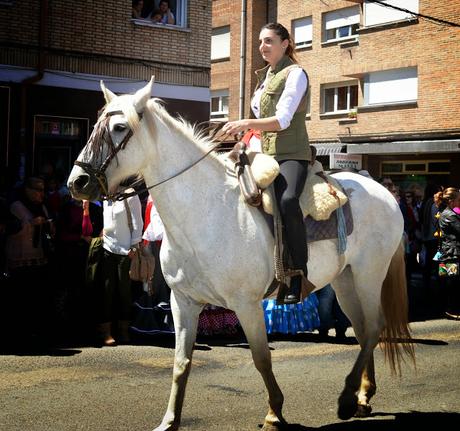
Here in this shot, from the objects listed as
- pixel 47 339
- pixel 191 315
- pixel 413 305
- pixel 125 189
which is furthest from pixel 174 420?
A: pixel 413 305

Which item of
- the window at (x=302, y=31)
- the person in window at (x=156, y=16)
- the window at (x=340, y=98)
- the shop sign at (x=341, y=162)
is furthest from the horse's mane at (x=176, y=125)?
the window at (x=302, y=31)

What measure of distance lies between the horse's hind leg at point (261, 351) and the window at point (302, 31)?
96.7 feet

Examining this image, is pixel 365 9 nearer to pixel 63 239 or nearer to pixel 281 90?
pixel 63 239

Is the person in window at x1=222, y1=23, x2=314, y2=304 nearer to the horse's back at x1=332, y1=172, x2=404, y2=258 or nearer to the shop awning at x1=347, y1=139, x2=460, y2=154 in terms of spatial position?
the horse's back at x1=332, y1=172, x2=404, y2=258

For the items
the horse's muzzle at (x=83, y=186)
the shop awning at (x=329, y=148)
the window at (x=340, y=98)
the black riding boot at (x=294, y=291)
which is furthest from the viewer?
the window at (x=340, y=98)

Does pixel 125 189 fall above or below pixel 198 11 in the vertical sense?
below

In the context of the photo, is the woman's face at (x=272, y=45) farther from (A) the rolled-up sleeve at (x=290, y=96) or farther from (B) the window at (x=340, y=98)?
(B) the window at (x=340, y=98)

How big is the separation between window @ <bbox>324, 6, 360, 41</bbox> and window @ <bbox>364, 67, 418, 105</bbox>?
2.63m

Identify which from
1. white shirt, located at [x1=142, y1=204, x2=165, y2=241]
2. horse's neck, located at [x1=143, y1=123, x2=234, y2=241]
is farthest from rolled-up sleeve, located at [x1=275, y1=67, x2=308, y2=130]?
white shirt, located at [x1=142, y1=204, x2=165, y2=241]

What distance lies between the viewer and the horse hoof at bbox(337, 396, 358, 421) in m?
5.66

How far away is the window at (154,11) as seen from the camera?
17.0 meters

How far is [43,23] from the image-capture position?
1523cm

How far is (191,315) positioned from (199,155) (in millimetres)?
1170

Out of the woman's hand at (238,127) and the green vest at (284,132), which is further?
the green vest at (284,132)
